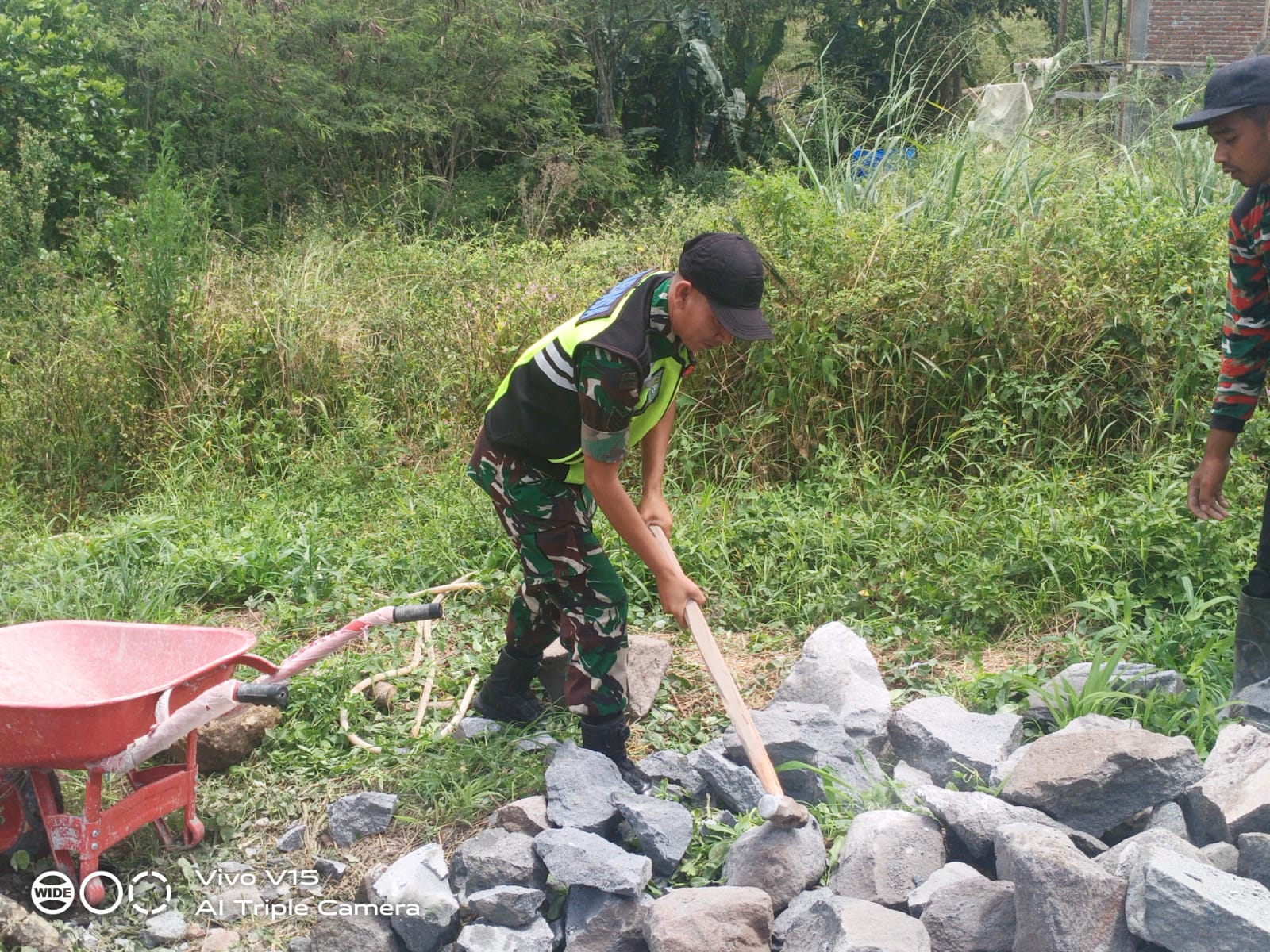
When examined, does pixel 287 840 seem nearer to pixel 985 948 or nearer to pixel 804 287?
pixel 985 948

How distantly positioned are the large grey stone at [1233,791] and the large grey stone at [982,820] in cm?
26

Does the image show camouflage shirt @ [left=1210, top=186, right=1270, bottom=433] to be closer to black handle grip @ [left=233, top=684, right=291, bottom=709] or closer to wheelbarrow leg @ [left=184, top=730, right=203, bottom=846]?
black handle grip @ [left=233, top=684, right=291, bottom=709]

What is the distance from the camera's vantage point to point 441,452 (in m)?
5.78

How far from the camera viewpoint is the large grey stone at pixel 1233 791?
251cm

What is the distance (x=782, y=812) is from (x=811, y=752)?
50 centimetres

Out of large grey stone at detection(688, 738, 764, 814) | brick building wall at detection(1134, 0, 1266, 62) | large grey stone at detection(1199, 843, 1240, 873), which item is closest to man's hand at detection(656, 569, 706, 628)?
large grey stone at detection(688, 738, 764, 814)

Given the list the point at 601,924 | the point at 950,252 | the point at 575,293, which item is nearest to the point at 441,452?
the point at 575,293

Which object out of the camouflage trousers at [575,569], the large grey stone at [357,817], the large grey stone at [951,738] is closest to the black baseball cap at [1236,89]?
the large grey stone at [951,738]

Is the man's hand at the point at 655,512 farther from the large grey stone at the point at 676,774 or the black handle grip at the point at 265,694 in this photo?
the black handle grip at the point at 265,694

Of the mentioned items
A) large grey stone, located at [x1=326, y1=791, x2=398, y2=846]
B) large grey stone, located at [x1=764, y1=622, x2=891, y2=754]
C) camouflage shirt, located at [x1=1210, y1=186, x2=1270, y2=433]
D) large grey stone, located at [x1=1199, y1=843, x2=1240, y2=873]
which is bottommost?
large grey stone, located at [x1=326, y1=791, x2=398, y2=846]

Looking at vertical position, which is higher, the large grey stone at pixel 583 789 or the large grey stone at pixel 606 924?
the large grey stone at pixel 583 789

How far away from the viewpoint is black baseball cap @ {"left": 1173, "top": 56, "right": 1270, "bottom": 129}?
2.77 metres

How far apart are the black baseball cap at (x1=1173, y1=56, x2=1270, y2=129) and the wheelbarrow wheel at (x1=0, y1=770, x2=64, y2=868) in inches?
140

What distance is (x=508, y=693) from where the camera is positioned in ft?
11.7
